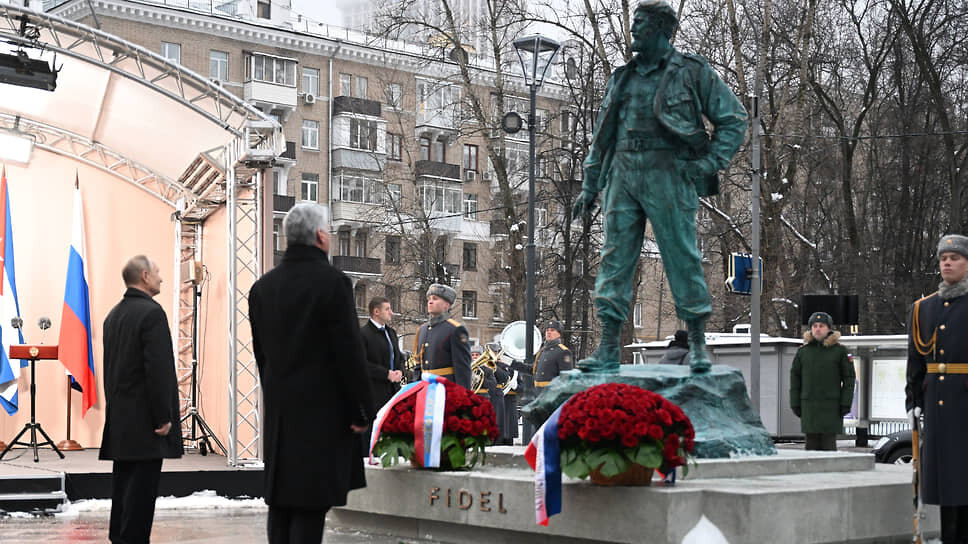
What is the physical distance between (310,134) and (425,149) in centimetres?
632

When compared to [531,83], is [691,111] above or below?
below

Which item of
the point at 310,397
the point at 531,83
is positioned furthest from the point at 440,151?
the point at 310,397

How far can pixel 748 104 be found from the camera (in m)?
28.0

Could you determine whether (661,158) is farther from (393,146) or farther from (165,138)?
(393,146)

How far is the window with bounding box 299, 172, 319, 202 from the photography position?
5565 cm

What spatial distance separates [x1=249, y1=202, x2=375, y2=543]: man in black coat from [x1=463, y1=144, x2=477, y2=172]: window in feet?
184

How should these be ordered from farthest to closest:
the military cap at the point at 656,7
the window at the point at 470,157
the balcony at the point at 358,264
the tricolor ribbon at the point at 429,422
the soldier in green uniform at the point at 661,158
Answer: the window at the point at 470,157, the balcony at the point at 358,264, the military cap at the point at 656,7, the soldier in green uniform at the point at 661,158, the tricolor ribbon at the point at 429,422

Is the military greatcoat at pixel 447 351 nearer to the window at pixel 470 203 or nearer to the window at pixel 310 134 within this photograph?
the window at pixel 310 134

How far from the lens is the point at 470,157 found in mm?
62719

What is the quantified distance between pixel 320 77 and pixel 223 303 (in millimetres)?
40279

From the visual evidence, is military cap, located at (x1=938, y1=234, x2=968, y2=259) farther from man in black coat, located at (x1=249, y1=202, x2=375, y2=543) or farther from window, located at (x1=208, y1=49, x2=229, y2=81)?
window, located at (x1=208, y1=49, x2=229, y2=81)

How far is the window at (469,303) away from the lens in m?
60.1

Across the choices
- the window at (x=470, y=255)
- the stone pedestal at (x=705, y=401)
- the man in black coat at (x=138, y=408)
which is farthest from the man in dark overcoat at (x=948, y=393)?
the window at (x=470, y=255)

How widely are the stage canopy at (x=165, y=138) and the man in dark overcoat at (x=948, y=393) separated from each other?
337 inches
